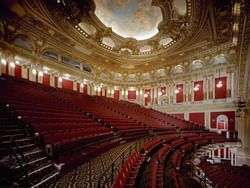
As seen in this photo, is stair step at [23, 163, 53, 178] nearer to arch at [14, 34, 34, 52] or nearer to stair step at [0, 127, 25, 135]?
stair step at [0, 127, 25, 135]

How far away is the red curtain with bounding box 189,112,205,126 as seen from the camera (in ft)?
38.9

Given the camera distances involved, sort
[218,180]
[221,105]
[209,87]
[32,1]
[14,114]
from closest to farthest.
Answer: [14,114] < [218,180] < [32,1] < [221,105] < [209,87]

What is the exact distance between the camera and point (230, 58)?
440 inches

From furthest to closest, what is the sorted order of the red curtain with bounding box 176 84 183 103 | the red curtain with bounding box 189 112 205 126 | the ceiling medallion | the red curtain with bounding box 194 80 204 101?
the red curtain with bounding box 176 84 183 103 < the red curtain with bounding box 194 80 204 101 < the red curtain with bounding box 189 112 205 126 < the ceiling medallion

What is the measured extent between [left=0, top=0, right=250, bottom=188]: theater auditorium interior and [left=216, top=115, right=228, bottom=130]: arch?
0.21 feet

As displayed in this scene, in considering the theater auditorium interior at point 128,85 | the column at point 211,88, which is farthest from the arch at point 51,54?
the column at point 211,88

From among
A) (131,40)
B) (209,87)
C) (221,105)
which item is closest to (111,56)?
(131,40)

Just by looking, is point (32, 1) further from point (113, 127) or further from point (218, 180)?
point (218, 180)

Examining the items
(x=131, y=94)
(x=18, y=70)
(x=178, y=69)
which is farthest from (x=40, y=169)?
(x=131, y=94)

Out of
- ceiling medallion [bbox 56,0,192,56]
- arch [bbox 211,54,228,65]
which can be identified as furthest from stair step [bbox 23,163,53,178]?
arch [bbox 211,54,228,65]

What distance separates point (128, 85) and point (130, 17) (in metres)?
6.93

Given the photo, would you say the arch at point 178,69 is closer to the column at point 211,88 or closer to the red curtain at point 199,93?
the red curtain at point 199,93

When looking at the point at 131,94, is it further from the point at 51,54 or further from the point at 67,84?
the point at 51,54

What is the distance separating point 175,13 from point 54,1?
25.3 feet
